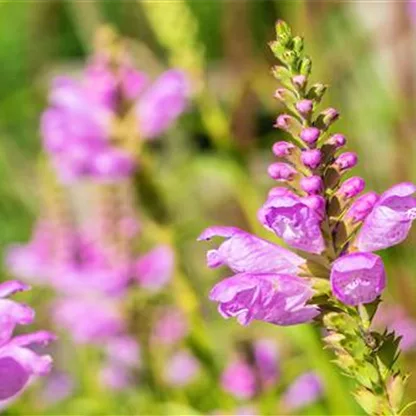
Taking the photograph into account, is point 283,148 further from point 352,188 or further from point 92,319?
point 92,319

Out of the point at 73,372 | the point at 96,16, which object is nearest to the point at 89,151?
the point at 96,16

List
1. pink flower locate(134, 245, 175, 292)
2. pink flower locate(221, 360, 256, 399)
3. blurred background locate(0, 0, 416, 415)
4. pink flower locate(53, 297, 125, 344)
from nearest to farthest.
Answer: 1. pink flower locate(221, 360, 256, 399)
2. blurred background locate(0, 0, 416, 415)
3. pink flower locate(134, 245, 175, 292)
4. pink flower locate(53, 297, 125, 344)

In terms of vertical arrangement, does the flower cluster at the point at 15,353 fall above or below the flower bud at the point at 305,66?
below

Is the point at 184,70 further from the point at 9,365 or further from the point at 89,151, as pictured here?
the point at 9,365

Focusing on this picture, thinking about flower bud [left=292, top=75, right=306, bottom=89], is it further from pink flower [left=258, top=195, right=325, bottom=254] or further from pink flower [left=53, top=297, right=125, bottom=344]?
pink flower [left=53, top=297, right=125, bottom=344]

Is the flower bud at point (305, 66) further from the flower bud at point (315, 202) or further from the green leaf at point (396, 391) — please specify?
the green leaf at point (396, 391)

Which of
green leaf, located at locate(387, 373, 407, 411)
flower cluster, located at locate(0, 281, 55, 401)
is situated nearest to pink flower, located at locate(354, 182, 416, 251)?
green leaf, located at locate(387, 373, 407, 411)

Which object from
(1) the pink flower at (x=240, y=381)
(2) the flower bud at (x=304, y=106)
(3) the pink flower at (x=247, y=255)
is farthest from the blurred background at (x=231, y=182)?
(2) the flower bud at (x=304, y=106)
